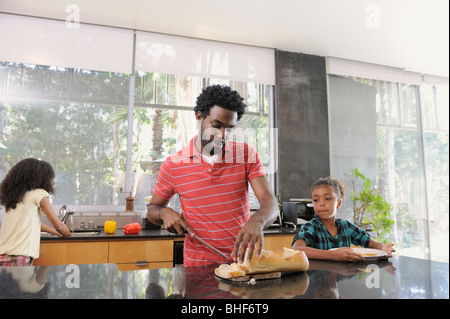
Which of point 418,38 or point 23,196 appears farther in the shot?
point 418,38

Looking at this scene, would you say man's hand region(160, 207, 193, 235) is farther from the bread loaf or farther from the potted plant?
the potted plant

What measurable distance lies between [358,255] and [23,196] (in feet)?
6.61

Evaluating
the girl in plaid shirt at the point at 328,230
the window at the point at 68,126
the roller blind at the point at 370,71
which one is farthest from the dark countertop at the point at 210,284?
the roller blind at the point at 370,71

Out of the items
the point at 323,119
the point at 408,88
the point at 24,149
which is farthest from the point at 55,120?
the point at 408,88

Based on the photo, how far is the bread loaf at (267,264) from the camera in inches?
38.3

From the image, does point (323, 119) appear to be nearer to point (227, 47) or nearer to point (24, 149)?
point (227, 47)

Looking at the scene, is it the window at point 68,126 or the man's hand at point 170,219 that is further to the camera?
the window at point 68,126

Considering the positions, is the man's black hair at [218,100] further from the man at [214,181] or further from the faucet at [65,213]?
the faucet at [65,213]

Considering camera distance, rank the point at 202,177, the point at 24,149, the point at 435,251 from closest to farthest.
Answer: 1. the point at 202,177
2. the point at 24,149
3. the point at 435,251

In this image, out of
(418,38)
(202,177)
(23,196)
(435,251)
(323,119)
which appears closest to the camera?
(202,177)

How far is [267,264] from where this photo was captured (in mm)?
993

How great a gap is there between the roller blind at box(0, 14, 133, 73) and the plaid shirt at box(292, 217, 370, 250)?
104 inches

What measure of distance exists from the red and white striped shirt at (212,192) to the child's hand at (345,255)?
1.27 feet

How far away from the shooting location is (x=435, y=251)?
4.76 metres
